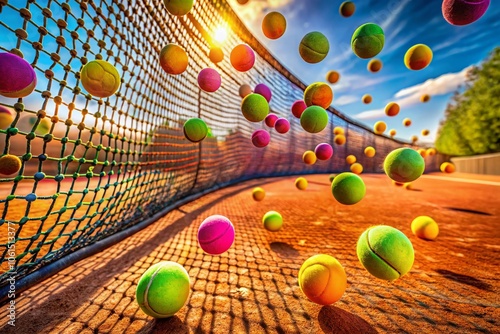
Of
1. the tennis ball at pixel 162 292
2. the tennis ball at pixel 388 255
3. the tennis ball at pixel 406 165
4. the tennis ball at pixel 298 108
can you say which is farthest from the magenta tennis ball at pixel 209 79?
the tennis ball at pixel 388 255

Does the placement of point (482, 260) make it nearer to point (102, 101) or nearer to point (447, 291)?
point (447, 291)

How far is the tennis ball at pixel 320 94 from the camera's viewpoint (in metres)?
2.72

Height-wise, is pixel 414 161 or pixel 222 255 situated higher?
pixel 414 161

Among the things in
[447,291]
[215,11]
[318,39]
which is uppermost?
[215,11]

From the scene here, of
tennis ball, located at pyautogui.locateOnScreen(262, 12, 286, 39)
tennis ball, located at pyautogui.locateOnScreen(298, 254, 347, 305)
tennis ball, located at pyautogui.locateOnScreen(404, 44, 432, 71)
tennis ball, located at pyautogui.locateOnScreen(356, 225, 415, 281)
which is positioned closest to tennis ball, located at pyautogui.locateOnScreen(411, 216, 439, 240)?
tennis ball, located at pyautogui.locateOnScreen(356, 225, 415, 281)

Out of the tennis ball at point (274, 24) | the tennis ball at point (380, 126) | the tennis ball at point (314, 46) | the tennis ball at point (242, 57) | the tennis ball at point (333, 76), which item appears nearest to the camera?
the tennis ball at point (314, 46)

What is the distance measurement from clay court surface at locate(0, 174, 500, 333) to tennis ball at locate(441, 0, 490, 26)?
1.90m

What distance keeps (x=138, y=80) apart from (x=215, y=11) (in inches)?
105

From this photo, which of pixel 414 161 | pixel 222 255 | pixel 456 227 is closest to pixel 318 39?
pixel 414 161

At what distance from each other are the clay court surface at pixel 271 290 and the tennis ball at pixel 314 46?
1876 mm

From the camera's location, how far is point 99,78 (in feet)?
6.19

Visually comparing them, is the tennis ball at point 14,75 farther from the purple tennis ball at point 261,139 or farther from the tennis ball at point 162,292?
the purple tennis ball at point 261,139

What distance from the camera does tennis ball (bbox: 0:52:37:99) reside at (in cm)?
144

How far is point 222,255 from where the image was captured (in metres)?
2.15
